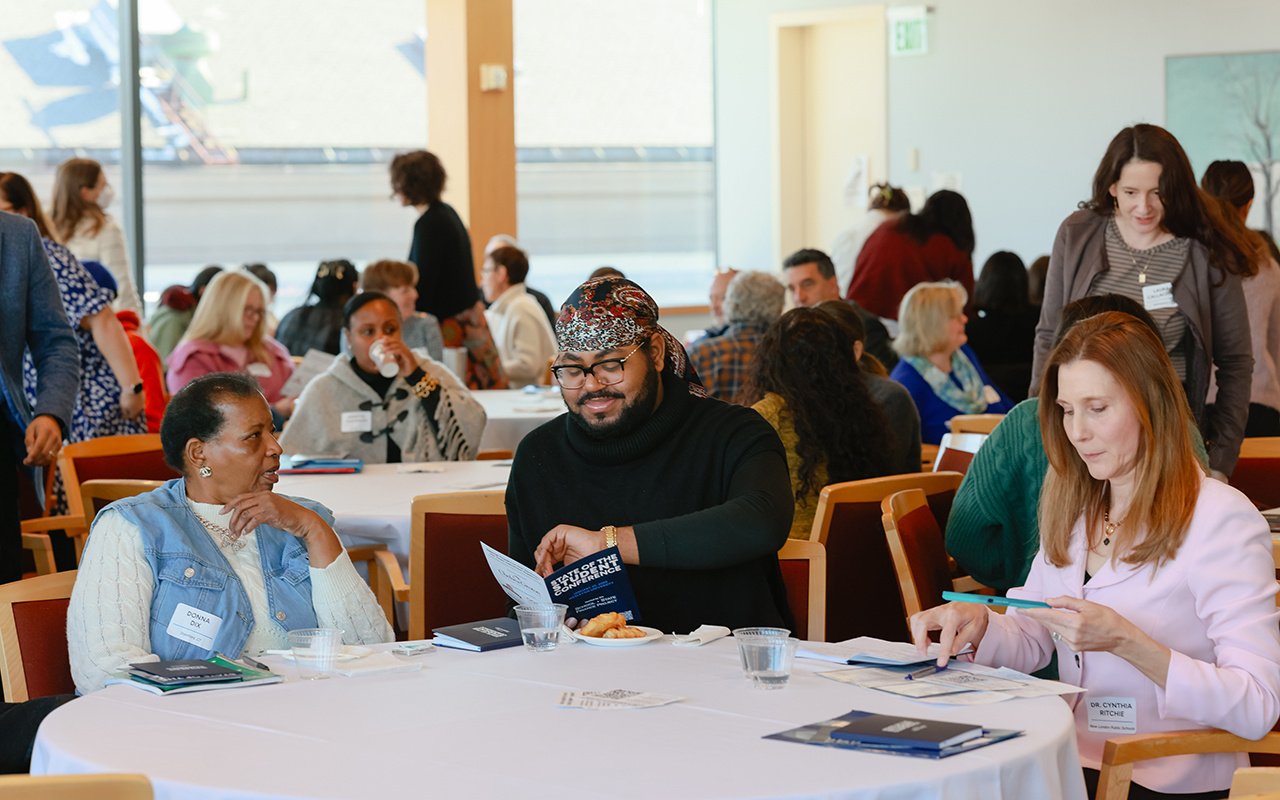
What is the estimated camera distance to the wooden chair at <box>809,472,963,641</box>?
12.9ft

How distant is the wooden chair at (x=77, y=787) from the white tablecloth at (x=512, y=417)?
4.67 meters

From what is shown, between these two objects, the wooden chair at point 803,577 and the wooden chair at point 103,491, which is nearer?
the wooden chair at point 803,577

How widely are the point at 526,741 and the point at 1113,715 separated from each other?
1.06 m

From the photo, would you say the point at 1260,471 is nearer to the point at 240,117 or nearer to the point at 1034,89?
the point at 1034,89

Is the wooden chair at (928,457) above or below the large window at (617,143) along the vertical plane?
below

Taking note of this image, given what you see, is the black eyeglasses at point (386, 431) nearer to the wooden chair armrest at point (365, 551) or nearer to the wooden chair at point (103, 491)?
the wooden chair at point (103, 491)

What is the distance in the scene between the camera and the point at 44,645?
285 centimetres

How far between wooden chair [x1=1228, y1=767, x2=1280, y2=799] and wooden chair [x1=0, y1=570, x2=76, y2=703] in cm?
195

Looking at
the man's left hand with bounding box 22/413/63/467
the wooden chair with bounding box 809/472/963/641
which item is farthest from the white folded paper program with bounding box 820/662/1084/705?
the man's left hand with bounding box 22/413/63/467

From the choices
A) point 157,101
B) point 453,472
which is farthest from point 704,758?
point 157,101

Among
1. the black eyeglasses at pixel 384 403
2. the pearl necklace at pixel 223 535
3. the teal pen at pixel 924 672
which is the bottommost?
→ the teal pen at pixel 924 672

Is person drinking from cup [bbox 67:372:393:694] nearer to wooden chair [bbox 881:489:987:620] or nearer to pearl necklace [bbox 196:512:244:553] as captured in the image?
pearl necklace [bbox 196:512:244:553]

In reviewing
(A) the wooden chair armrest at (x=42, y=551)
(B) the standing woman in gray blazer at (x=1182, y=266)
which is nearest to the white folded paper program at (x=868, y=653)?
(B) the standing woman in gray blazer at (x=1182, y=266)

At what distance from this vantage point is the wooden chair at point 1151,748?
2477 mm
